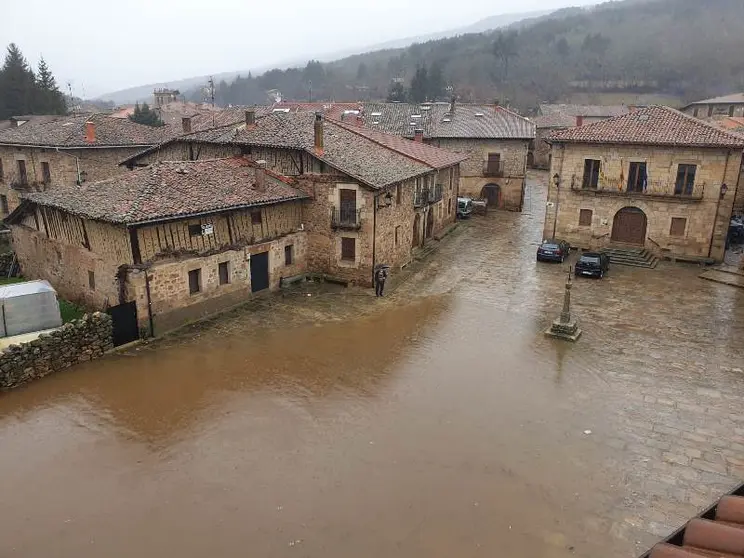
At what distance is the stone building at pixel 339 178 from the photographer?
24922mm

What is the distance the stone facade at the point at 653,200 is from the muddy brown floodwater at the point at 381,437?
860cm

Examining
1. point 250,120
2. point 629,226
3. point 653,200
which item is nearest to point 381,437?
point 250,120

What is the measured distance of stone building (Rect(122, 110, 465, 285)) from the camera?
24922mm

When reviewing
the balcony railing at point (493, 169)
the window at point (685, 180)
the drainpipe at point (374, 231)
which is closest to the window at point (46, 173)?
the drainpipe at point (374, 231)

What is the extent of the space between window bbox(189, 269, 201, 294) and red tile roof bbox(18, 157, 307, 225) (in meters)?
2.41

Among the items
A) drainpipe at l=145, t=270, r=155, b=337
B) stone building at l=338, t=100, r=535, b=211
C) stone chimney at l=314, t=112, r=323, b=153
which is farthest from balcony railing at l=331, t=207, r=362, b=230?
stone building at l=338, t=100, r=535, b=211

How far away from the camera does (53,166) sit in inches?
1385

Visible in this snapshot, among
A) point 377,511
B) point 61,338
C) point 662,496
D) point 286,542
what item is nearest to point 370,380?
point 377,511

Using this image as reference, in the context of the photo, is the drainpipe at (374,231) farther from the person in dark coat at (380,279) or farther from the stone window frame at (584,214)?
the stone window frame at (584,214)

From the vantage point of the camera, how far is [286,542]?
10.3 meters

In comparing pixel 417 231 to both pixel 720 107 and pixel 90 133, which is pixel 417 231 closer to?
pixel 90 133

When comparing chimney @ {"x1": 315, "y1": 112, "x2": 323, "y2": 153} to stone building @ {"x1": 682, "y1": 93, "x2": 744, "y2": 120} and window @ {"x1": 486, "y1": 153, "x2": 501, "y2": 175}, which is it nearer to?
window @ {"x1": 486, "y1": 153, "x2": 501, "y2": 175}

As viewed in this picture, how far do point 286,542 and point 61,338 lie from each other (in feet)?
36.1

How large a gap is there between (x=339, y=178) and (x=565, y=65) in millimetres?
133868
